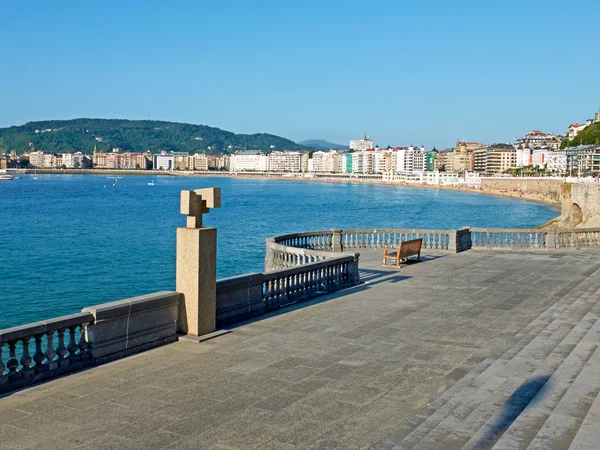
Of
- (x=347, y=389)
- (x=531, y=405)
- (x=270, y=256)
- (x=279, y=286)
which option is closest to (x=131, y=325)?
(x=347, y=389)

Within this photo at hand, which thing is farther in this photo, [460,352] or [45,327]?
[460,352]

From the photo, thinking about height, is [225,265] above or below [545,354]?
below

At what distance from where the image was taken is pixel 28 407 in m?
7.28

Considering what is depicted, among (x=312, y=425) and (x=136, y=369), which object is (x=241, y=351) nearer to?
(x=136, y=369)

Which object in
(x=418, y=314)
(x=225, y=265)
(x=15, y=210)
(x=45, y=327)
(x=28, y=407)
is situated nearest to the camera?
(x=28, y=407)

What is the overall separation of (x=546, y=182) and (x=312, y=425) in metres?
163

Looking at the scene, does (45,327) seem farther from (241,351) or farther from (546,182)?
(546,182)

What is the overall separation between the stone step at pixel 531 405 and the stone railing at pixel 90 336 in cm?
499

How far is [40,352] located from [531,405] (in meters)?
5.80

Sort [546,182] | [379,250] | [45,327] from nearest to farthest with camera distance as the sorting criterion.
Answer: [45,327] → [379,250] → [546,182]

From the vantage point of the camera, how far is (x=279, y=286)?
43.2 feet

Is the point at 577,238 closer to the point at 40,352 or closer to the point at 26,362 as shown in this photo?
the point at 40,352

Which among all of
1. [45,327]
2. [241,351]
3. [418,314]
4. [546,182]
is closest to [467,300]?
[418,314]

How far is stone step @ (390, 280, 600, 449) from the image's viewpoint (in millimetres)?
6586
